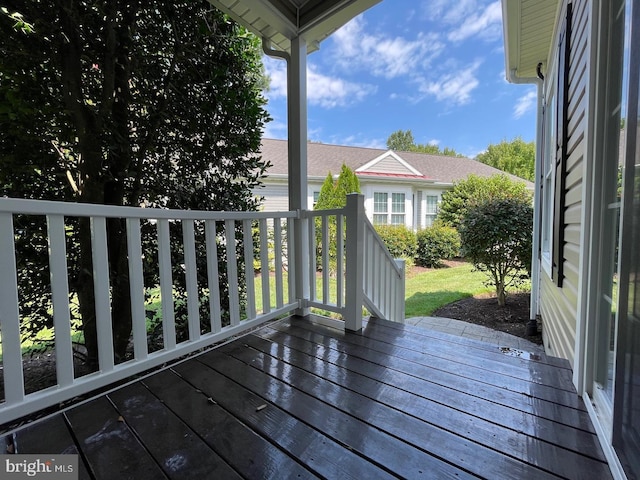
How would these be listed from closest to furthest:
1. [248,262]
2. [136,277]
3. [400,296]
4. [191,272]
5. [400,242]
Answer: [136,277] → [191,272] → [248,262] → [400,296] → [400,242]

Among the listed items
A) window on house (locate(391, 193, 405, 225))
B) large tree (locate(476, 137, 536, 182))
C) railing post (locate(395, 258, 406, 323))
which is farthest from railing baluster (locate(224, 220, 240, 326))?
large tree (locate(476, 137, 536, 182))

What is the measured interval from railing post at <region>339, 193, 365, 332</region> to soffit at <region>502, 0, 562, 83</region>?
2395 mm

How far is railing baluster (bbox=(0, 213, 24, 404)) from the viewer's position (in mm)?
1149

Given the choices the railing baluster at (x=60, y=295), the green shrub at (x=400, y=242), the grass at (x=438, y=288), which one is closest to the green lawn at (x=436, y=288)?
the grass at (x=438, y=288)

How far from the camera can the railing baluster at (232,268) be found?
2023 mm

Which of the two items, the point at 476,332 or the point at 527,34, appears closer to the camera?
the point at 527,34

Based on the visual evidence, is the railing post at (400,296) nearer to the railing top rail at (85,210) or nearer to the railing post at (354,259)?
the railing post at (354,259)

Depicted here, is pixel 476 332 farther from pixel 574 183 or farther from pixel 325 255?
pixel 325 255

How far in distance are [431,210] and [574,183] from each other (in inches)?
393

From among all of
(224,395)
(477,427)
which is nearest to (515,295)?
(477,427)

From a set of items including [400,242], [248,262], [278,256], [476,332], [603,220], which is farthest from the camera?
[400,242]

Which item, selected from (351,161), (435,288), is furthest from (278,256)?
(351,161)

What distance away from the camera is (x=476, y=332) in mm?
3871

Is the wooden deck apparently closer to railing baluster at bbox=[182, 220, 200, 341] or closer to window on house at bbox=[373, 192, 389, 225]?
railing baluster at bbox=[182, 220, 200, 341]
